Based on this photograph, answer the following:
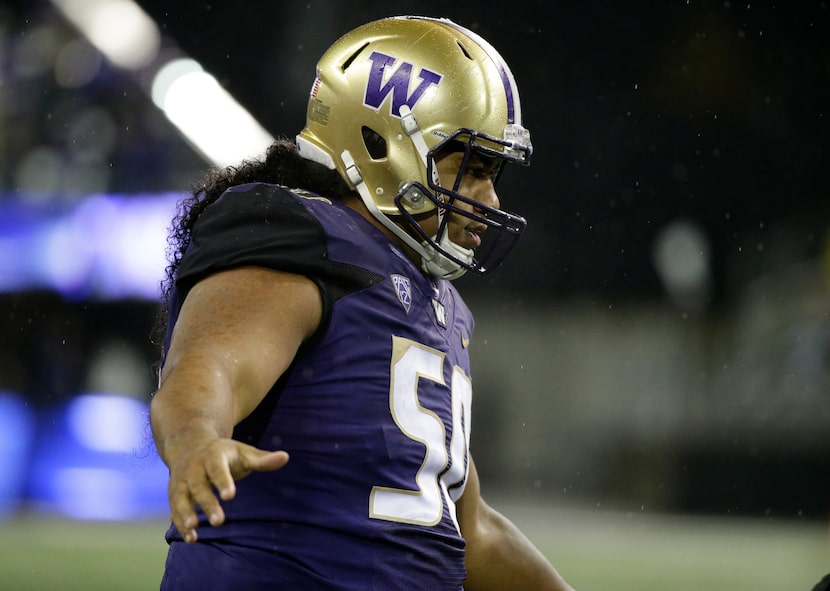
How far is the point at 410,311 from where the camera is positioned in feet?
5.85

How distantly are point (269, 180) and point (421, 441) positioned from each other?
0.60 metres

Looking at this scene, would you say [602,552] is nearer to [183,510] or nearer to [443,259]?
[443,259]

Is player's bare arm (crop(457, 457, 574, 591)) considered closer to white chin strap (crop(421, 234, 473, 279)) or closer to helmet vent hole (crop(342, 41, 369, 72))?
white chin strap (crop(421, 234, 473, 279))

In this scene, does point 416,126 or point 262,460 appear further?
point 416,126

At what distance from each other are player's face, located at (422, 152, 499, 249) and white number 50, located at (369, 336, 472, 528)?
0.25 metres

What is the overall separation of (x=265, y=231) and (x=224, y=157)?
727cm

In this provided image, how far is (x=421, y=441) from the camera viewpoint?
1.71 metres

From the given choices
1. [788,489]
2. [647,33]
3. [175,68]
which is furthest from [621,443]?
[175,68]

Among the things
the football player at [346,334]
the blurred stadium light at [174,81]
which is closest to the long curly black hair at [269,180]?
the football player at [346,334]

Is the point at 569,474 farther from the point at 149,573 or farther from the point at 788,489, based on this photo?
the point at 149,573

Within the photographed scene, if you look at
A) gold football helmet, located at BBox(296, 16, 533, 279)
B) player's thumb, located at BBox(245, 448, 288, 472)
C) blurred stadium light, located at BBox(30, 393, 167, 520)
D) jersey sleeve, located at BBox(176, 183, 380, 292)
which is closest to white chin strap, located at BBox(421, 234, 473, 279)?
gold football helmet, located at BBox(296, 16, 533, 279)

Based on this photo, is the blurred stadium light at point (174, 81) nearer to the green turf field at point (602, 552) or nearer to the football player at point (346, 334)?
the green turf field at point (602, 552)

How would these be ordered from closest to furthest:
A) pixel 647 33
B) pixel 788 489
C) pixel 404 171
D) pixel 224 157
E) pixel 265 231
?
1. pixel 265 231
2. pixel 404 171
3. pixel 788 489
4. pixel 647 33
5. pixel 224 157

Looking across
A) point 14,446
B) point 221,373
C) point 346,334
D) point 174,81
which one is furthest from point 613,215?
point 221,373
